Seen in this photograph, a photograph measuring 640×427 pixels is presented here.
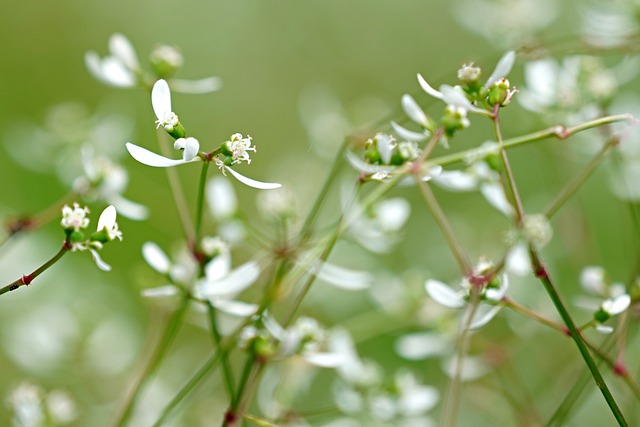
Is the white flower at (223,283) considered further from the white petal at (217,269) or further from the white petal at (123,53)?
the white petal at (123,53)

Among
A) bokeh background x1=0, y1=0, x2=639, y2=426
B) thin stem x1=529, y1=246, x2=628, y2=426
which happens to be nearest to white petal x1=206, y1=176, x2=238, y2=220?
bokeh background x1=0, y1=0, x2=639, y2=426

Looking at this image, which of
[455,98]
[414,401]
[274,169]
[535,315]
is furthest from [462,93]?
[274,169]

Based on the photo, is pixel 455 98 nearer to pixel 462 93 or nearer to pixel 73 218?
pixel 462 93

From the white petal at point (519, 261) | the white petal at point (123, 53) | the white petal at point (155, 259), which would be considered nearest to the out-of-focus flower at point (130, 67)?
the white petal at point (123, 53)

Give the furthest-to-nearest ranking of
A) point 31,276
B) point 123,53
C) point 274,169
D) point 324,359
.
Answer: point 274,169 → point 123,53 → point 324,359 → point 31,276

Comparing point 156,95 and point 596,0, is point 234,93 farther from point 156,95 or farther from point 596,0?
point 156,95

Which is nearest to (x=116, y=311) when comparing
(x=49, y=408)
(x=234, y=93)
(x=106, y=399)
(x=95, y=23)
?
(x=106, y=399)
